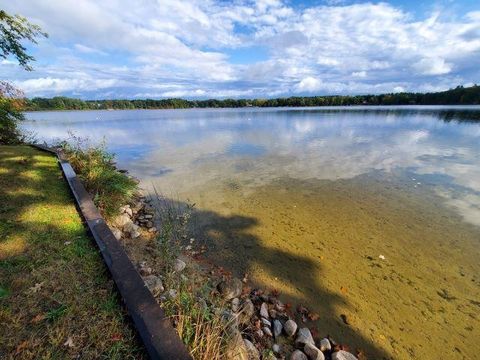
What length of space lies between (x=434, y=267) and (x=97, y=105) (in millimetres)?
159656

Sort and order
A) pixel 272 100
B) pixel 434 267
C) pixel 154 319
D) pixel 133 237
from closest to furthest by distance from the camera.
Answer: pixel 154 319, pixel 434 267, pixel 133 237, pixel 272 100

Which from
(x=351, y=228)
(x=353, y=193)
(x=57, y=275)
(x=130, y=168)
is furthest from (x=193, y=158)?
(x=57, y=275)

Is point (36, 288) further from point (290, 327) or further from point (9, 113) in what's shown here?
point (9, 113)

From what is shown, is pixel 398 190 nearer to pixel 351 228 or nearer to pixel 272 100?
pixel 351 228

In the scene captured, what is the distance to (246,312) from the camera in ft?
13.3

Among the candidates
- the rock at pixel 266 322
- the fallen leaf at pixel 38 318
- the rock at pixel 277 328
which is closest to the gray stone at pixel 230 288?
the rock at pixel 266 322

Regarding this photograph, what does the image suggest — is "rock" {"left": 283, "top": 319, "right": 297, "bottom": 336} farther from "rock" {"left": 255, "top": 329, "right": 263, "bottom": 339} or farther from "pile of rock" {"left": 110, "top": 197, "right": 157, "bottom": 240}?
"pile of rock" {"left": 110, "top": 197, "right": 157, "bottom": 240}

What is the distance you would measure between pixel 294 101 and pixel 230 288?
409 ft

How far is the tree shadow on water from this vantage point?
3945 millimetres

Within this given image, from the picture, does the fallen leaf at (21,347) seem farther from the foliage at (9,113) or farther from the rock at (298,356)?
the foliage at (9,113)

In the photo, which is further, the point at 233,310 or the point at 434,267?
the point at 434,267

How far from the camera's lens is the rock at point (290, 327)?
149 inches

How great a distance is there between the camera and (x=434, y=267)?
207 inches

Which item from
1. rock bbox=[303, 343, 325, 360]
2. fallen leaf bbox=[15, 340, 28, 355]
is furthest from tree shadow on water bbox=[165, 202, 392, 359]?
fallen leaf bbox=[15, 340, 28, 355]
